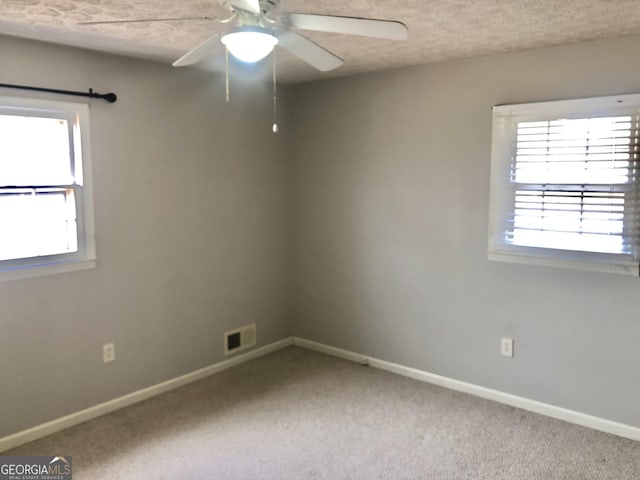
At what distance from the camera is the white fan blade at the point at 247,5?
5.70ft

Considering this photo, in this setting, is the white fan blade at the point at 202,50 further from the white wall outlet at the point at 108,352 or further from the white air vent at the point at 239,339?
the white air vent at the point at 239,339

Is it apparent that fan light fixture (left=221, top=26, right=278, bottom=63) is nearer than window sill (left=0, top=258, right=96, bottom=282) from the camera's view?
Yes

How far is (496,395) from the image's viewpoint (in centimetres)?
345

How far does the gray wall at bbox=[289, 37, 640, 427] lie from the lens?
302 cm

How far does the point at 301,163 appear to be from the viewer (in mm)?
4352

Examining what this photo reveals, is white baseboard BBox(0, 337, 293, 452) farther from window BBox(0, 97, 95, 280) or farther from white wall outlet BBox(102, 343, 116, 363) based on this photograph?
window BBox(0, 97, 95, 280)

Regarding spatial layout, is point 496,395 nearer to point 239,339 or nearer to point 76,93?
point 239,339

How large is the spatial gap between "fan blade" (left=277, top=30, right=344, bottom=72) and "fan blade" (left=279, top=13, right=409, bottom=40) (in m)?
0.05

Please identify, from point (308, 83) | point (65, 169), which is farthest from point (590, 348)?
point (65, 169)

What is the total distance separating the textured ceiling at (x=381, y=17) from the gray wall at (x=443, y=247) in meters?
0.25

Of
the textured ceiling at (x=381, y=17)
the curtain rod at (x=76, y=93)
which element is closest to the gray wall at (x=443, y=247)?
the textured ceiling at (x=381, y=17)

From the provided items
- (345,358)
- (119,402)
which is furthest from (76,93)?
(345,358)

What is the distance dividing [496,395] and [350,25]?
2.60 metres

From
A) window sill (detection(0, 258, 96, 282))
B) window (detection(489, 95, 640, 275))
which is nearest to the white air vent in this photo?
window sill (detection(0, 258, 96, 282))
